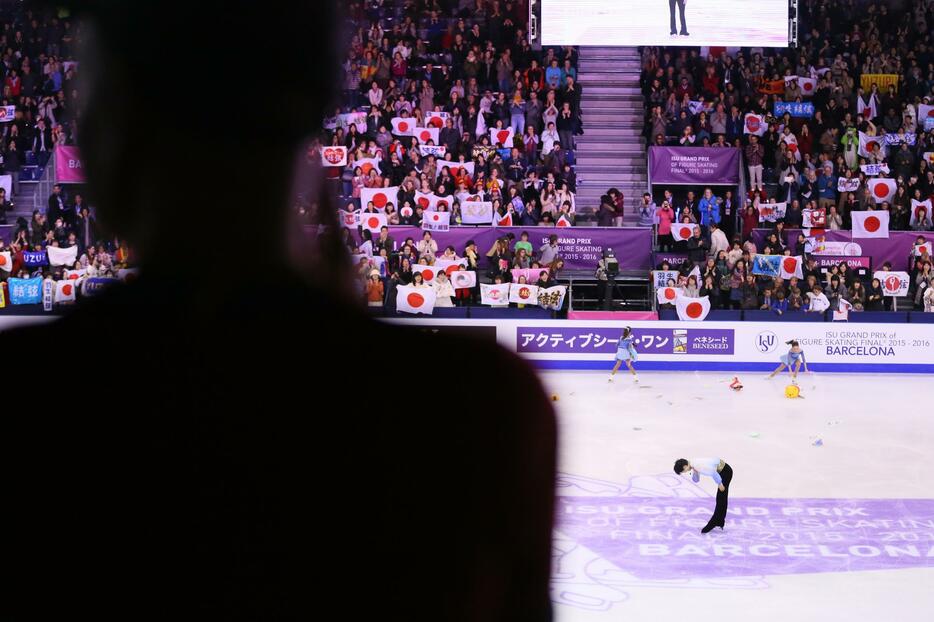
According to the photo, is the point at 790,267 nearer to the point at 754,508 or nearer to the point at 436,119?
the point at 436,119

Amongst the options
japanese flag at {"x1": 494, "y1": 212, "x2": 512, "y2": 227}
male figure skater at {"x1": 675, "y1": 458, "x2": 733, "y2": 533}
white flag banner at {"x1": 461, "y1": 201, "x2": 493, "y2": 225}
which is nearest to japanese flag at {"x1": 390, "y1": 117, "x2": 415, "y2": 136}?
A: white flag banner at {"x1": 461, "y1": 201, "x2": 493, "y2": 225}

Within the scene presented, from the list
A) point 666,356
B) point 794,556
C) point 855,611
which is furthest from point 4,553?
point 666,356

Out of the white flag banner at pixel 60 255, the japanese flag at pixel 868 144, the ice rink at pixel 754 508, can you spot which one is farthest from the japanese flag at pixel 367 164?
the japanese flag at pixel 868 144

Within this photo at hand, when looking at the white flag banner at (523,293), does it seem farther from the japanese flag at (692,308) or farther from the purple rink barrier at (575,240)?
the japanese flag at (692,308)

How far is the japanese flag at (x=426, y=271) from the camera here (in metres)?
22.7

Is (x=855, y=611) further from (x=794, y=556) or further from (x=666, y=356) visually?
(x=666, y=356)

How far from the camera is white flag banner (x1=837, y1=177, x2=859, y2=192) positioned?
25.5 m

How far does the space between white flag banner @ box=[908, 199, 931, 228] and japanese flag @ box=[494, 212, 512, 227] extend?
30.8 ft

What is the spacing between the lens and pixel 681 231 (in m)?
24.5

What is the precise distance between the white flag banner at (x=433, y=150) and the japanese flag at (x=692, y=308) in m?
7.40

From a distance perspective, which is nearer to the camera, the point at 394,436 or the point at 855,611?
the point at 394,436

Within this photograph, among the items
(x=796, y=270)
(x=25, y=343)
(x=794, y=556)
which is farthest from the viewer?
(x=796, y=270)

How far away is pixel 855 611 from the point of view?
28.8 feet

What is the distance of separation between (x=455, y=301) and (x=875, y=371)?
8.88m
